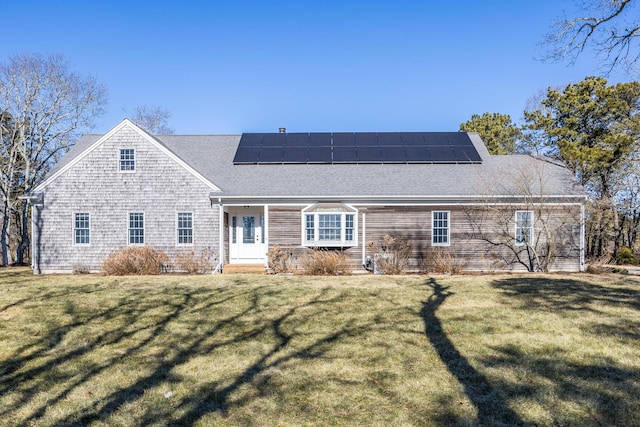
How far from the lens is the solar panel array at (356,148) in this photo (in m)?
19.8

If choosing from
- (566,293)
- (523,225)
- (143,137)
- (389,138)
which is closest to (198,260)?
(143,137)

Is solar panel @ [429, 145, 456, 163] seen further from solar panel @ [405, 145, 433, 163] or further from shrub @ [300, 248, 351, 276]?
shrub @ [300, 248, 351, 276]

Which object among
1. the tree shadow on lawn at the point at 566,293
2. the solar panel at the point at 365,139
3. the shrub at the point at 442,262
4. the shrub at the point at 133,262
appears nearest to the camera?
the tree shadow on lawn at the point at 566,293

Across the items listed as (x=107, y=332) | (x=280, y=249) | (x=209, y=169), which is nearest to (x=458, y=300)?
(x=107, y=332)

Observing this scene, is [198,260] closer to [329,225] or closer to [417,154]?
[329,225]

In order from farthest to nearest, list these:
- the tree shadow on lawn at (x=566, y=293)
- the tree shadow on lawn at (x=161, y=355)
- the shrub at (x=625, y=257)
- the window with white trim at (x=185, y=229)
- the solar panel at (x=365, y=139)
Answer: the solar panel at (x=365, y=139)
the shrub at (x=625, y=257)
the window with white trim at (x=185, y=229)
the tree shadow on lawn at (x=566, y=293)
the tree shadow on lawn at (x=161, y=355)

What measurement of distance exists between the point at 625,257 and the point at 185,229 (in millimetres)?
21498

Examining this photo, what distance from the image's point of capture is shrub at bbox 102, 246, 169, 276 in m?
15.4

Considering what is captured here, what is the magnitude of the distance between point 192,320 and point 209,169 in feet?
38.3

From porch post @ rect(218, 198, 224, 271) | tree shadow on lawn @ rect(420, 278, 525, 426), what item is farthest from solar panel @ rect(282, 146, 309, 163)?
tree shadow on lawn @ rect(420, 278, 525, 426)

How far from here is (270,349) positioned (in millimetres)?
6883

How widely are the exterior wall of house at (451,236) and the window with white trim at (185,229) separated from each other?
3303 millimetres

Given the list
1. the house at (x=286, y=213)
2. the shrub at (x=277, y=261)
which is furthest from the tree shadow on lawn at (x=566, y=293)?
the shrub at (x=277, y=261)

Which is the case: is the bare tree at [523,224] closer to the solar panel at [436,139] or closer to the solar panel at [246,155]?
the solar panel at [436,139]
